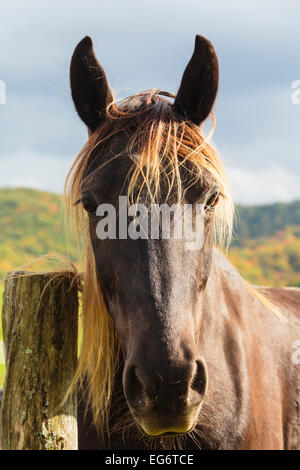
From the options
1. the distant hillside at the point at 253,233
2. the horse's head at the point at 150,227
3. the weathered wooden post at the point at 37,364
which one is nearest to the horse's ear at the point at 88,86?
the horse's head at the point at 150,227

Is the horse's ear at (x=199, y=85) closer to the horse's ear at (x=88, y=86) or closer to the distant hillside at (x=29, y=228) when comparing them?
the horse's ear at (x=88, y=86)

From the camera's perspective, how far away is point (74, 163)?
2.85m

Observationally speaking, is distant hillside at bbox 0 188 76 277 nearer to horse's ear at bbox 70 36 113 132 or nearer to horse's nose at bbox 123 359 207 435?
horse's ear at bbox 70 36 113 132

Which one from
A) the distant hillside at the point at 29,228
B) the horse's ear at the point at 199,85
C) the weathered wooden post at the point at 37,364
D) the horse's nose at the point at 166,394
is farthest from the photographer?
the distant hillside at the point at 29,228

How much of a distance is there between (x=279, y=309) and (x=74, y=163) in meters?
2.21

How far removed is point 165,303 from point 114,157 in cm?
86

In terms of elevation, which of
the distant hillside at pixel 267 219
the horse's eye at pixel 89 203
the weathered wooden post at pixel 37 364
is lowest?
the weathered wooden post at pixel 37 364

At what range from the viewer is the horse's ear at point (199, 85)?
2730mm

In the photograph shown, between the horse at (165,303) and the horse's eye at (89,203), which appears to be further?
the horse's eye at (89,203)

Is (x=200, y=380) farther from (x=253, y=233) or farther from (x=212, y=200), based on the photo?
(x=253, y=233)

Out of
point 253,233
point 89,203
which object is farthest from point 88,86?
point 253,233

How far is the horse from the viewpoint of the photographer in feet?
6.57

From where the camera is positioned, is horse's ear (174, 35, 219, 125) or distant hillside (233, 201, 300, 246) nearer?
horse's ear (174, 35, 219, 125)

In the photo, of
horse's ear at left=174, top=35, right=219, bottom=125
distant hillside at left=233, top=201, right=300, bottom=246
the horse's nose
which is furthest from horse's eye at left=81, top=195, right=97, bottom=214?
distant hillside at left=233, top=201, right=300, bottom=246
